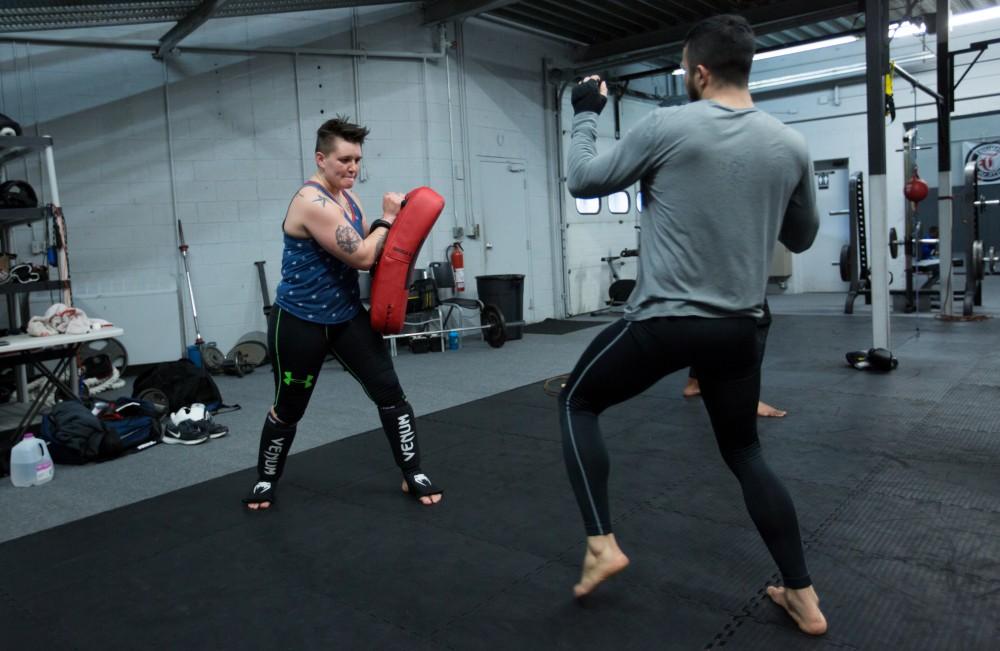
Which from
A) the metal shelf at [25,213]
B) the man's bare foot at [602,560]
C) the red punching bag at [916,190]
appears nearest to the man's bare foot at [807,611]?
the man's bare foot at [602,560]

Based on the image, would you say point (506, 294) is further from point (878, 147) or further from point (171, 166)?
point (878, 147)

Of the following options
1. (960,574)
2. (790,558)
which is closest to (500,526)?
(790,558)

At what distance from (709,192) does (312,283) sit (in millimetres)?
1590

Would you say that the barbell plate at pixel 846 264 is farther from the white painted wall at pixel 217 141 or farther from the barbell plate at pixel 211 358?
the barbell plate at pixel 211 358

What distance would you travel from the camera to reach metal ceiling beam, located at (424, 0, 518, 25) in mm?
7078

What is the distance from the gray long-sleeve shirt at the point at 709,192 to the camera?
5.30 feet

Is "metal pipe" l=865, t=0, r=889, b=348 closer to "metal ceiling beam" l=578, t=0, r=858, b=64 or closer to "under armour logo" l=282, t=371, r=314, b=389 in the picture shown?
"metal ceiling beam" l=578, t=0, r=858, b=64

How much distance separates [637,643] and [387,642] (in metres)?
0.63

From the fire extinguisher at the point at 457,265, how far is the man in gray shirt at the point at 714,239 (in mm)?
6092

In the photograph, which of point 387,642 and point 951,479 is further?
point 951,479

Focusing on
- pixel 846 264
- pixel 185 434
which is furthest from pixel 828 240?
pixel 185 434

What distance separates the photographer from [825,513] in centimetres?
259

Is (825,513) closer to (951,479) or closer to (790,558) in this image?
(951,479)

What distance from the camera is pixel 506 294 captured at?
7.73m
